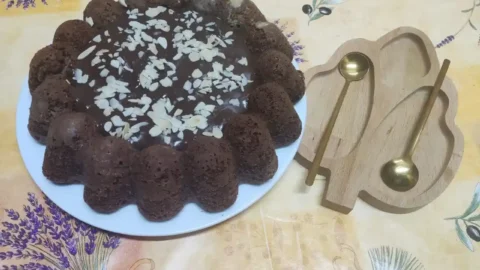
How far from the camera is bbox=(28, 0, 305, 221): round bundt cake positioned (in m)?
0.94

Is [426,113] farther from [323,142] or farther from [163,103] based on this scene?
[163,103]

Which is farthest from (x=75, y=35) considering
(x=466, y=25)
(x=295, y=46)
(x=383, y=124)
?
(x=466, y=25)

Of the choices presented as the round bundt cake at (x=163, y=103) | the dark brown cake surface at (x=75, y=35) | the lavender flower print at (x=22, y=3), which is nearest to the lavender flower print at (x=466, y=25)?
the round bundt cake at (x=163, y=103)

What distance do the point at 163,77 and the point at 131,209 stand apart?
296 mm

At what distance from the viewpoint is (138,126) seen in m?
0.99

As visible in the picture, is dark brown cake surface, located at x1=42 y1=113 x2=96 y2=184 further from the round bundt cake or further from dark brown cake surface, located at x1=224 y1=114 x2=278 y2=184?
dark brown cake surface, located at x1=224 y1=114 x2=278 y2=184

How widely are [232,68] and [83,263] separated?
0.52m

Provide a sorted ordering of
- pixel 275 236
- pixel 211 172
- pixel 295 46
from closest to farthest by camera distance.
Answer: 1. pixel 211 172
2. pixel 275 236
3. pixel 295 46

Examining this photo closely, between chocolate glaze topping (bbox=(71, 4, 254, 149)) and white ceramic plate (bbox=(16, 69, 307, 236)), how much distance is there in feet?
0.45

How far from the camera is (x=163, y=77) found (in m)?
1.07

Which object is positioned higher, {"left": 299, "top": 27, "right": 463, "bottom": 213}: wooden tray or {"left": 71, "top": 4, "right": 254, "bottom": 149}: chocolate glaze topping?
Result: {"left": 71, "top": 4, "right": 254, "bottom": 149}: chocolate glaze topping

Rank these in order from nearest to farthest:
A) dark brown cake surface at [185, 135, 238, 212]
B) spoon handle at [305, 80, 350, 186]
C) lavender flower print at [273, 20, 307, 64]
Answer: dark brown cake surface at [185, 135, 238, 212] → spoon handle at [305, 80, 350, 186] → lavender flower print at [273, 20, 307, 64]

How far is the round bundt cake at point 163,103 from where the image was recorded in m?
0.94

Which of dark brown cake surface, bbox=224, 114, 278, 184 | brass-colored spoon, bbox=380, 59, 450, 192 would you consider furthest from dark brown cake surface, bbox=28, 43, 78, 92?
brass-colored spoon, bbox=380, 59, 450, 192
